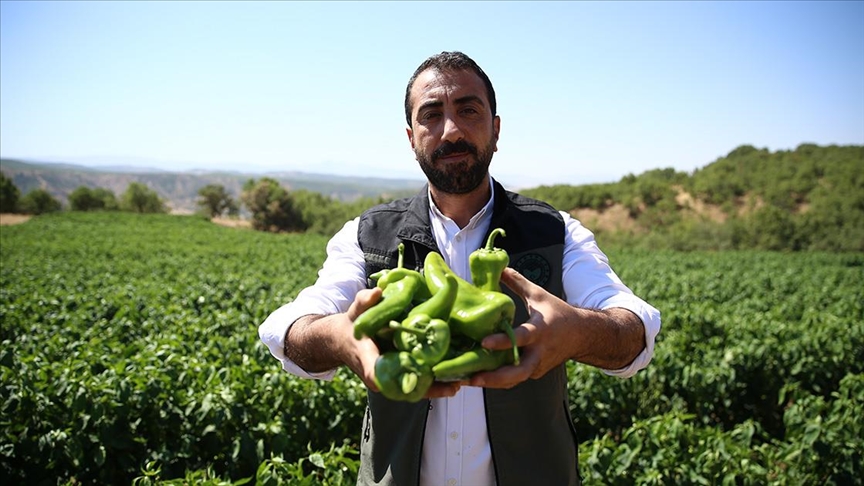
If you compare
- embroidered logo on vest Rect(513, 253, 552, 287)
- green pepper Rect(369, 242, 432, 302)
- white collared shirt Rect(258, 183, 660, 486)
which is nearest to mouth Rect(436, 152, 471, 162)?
embroidered logo on vest Rect(513, 253, 552, 287)

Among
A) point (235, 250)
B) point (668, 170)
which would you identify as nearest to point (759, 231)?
point (668, 170)

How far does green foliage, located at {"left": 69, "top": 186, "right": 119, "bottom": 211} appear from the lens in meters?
80.4

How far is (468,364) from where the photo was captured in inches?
55.1

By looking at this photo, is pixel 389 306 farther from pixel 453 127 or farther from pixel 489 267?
pixel 453 127

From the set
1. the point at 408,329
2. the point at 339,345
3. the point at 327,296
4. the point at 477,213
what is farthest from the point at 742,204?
the point at 408,329

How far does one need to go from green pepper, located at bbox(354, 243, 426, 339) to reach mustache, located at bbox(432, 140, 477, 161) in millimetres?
808

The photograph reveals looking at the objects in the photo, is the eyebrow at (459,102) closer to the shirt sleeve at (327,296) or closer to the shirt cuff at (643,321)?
the shirt sleeve at (327,296)

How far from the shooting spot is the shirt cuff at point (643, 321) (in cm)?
198

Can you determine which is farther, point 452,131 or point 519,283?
point 452,131

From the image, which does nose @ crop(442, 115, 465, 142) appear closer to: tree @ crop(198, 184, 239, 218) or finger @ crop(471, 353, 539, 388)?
finger @ crop(471, 353, 539, 388)

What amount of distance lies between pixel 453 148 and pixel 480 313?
1046mm

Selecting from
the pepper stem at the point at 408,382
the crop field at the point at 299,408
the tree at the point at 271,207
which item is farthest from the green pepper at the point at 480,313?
the tree at the point at 271,207

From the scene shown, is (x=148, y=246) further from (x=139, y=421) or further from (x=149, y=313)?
(x=139, y=421)

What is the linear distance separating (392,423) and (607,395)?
4315 mm
